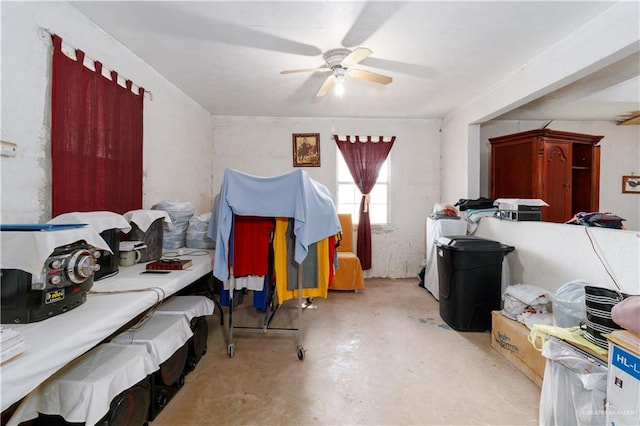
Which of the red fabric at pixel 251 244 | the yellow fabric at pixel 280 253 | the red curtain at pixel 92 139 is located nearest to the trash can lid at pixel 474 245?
the yellow fabric at pixel 280 253

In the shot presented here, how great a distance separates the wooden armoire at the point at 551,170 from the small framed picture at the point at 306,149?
2655 millimetres

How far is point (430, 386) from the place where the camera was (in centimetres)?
194

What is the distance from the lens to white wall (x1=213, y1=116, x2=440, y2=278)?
4543mm

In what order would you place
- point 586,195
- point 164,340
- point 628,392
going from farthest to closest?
point 586,195 < point 164,340 < point 628,392

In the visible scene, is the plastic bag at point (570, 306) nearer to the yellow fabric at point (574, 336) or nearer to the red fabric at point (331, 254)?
the yellow fabric at point (574, 336)

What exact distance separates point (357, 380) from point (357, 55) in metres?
2.51

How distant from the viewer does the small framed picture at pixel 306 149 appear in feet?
15.0

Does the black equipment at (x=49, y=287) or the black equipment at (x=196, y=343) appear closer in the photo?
the black equipment at (x=49, y=287)

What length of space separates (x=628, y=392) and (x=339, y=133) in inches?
164

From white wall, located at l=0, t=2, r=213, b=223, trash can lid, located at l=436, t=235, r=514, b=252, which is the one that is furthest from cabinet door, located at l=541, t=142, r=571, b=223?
white wall, located at l=0, t=2, r=213, b=223

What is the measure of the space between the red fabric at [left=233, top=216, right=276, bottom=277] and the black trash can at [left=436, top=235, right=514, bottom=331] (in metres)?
1.86

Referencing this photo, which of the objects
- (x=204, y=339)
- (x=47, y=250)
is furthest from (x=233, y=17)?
(x=204, y=339)

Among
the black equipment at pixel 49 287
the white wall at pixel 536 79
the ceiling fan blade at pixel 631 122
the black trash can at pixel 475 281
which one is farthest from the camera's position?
the ceiling fan blade at pixel 631 122

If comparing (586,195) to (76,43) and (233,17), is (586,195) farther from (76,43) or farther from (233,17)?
(76,43)
